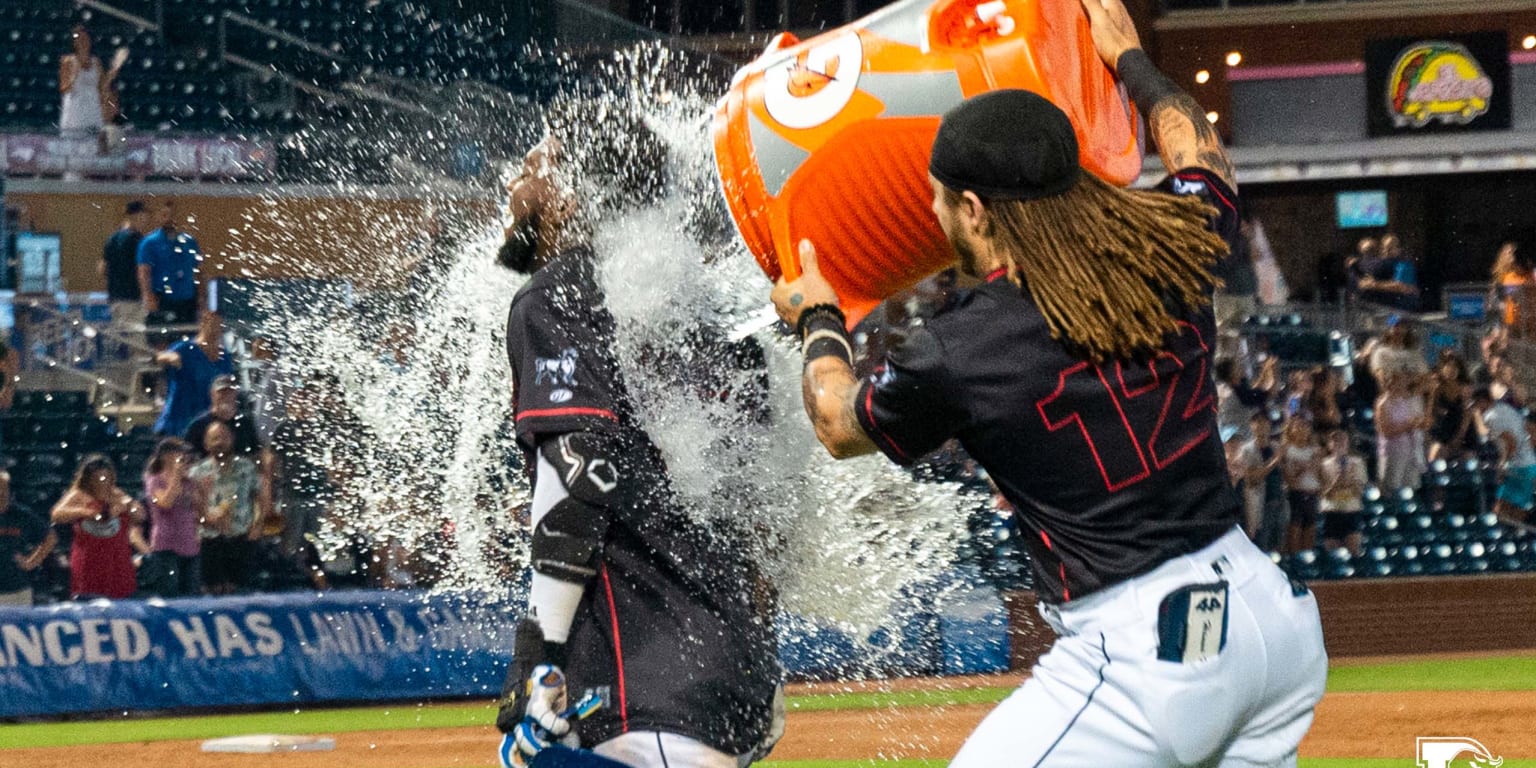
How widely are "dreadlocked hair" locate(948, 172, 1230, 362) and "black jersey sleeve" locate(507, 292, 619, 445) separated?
1.06 metres

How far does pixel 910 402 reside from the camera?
2840 mm

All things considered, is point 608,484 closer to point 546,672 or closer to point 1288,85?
point 546,672

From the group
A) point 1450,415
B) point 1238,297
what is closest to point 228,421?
point 1238,297

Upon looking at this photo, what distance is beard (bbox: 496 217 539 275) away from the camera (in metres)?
→ 3.83

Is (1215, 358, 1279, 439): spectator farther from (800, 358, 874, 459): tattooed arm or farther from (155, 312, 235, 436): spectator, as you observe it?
(800, 358, 874, 459): tattooed arm

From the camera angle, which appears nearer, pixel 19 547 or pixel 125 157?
pixel 19 547

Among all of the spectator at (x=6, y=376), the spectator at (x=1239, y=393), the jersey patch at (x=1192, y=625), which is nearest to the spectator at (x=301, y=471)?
the spectator at (x=6, y=376)

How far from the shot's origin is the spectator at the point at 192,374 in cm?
1184

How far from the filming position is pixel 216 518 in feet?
35.4


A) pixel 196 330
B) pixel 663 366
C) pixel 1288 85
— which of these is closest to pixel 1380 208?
pixel 1288 85

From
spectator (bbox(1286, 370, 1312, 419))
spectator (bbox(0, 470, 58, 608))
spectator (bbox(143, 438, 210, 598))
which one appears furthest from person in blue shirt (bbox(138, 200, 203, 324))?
spectator (bbox(1286, 370, 1312, 419))

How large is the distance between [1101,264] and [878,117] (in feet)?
2.26

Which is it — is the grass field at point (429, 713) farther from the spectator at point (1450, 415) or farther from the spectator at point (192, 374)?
the spectator at point (1450, 415)

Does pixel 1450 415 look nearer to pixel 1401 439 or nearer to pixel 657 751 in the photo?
pixel 1401 439
